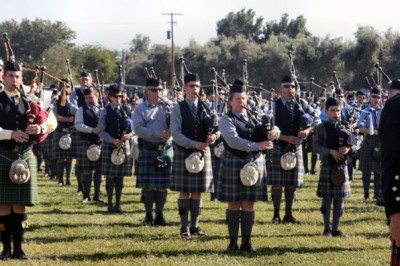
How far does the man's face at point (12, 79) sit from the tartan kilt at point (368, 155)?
5891 millimetres

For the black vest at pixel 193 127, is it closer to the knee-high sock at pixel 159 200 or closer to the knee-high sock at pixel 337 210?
the knee-high sock at pixel 159 200

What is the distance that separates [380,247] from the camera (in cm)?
697

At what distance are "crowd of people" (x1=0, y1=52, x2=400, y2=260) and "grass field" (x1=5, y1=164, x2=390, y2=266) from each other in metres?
0.25

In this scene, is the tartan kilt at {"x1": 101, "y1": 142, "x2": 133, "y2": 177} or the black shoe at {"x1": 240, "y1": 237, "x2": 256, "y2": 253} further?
the tartan kilt at {"x1": 101, "y1": 142, "x2": 133, "y2": 177}

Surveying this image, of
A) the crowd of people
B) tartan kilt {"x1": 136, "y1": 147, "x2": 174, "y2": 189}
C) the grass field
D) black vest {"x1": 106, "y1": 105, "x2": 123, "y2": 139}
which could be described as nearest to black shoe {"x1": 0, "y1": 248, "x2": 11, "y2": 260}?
the crowd of people

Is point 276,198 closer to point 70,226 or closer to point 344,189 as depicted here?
point 344,189

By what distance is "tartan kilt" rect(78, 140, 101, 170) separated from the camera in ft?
34.2

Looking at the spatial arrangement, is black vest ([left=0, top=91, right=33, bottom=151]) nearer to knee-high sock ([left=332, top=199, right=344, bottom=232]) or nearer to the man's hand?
the man's hand

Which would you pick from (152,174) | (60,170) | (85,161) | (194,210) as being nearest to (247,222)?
(194,210)

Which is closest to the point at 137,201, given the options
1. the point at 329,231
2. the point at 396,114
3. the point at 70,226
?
the point at 70,226

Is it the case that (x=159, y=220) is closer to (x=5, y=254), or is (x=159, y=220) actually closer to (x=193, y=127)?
(x=193, y=127)

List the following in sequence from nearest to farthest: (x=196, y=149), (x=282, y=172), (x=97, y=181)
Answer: (x=196, y=149) < (x=282, y=172) < (x=97, y=181)

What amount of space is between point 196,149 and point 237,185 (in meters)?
0.97

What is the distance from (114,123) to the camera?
30.5 ft
